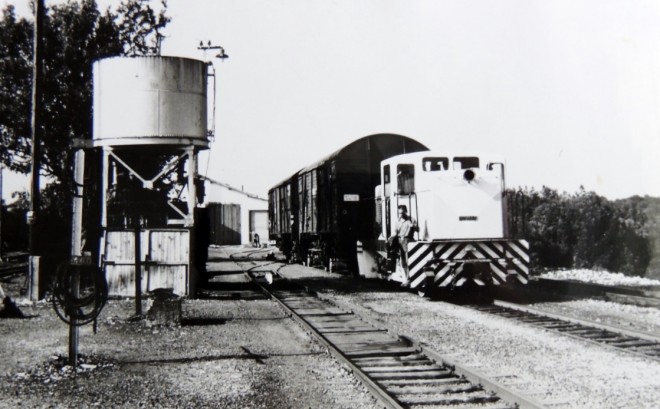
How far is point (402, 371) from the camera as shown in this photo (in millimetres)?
7152

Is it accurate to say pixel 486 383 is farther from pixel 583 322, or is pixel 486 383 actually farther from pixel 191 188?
pixel 191 188

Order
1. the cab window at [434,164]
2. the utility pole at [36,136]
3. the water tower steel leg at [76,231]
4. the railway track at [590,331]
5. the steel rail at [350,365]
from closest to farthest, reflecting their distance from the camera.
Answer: the steel rail at [350,365], the water tower steel leg at [76,231], the railway track at [590,331], the cab window at [434,164], the utility pole at [36,136]

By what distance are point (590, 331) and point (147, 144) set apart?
10.4 metres

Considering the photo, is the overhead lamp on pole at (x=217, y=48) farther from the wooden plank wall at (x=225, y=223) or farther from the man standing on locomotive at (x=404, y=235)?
the wooden plank wall at (x=225, y=223)

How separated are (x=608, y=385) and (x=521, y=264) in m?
7.00

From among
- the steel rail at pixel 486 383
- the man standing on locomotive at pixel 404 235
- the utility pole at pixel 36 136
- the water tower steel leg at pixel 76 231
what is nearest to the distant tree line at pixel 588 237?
the man standing on locomotive at pixel 404 235

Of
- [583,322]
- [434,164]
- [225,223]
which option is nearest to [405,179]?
[434,164]

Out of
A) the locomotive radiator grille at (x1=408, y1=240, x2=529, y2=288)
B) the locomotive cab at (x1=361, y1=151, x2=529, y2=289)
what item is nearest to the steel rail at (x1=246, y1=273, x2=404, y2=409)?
the locomotive radiator grille at (x1=408, y1=240, x2=529, y2=288)

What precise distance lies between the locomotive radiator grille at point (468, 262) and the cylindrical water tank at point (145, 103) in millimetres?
6250

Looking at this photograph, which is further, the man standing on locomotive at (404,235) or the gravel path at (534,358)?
the man standing on locomotive at (404,235)

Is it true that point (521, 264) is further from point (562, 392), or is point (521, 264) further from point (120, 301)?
point (120, 301)

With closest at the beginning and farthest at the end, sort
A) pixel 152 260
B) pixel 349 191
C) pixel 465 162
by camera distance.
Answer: pixel 465 162
pixel 152 260
pixel 349 191

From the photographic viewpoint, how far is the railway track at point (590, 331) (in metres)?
8.23

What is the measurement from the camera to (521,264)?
13.3 m
